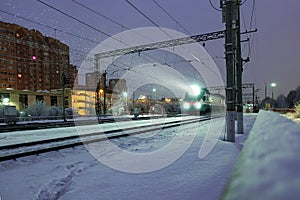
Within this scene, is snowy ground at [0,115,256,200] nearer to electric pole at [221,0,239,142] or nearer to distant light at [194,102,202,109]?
electric pole at [221,0,239,142]

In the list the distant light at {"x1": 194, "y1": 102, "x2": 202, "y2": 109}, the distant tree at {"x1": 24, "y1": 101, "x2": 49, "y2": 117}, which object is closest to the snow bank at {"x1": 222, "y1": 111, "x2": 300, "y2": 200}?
the distant light at {"x1": 194, "y1": 102, "x2": 202, "y2": 109}

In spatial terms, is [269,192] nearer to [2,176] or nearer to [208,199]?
[208,199]

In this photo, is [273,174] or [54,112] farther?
[54,112]

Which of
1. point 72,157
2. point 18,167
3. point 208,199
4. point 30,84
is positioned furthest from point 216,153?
point 30,84

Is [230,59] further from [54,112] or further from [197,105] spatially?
[54,112]

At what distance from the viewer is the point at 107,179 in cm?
408

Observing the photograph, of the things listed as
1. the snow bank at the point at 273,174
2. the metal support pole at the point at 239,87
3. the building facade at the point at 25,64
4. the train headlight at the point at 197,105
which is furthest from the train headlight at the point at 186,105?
the building facade at the point at 25,64

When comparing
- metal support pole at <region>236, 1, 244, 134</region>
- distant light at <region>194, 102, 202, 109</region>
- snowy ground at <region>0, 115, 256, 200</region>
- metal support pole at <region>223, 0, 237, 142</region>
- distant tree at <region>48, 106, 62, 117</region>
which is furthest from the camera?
Result: distant tree at <region>48, 106, 62, 117</region>

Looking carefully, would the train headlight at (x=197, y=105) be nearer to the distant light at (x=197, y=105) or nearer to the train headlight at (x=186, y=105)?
the distant light at (x=197, y=105)

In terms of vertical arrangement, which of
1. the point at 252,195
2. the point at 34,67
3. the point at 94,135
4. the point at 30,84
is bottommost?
the point at 94,135

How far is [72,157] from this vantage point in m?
6.08

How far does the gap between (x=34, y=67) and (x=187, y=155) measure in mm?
94878

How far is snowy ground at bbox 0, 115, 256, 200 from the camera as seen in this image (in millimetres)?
3377

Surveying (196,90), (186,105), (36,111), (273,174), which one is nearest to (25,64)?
(36,111)
